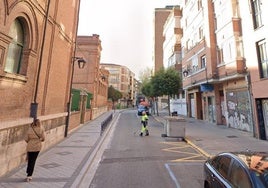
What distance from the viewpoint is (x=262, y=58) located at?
43.3 feet

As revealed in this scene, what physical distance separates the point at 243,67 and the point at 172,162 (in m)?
10.7

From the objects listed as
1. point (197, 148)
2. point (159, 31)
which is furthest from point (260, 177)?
point (159, 31)

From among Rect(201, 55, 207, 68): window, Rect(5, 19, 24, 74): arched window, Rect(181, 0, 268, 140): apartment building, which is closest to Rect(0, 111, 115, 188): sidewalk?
Rect(5, 19, 24, 74): arched window

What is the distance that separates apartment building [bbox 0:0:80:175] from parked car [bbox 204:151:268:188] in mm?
5924

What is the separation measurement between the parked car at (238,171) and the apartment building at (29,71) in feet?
19.4

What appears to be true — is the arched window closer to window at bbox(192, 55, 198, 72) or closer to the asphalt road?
the asphalt road

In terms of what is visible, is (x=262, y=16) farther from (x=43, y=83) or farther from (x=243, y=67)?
(x=43, y=83)

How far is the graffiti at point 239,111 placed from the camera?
15.9m

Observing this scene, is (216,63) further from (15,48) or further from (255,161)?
(255,161)

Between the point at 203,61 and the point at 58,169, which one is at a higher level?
the point at 203,61

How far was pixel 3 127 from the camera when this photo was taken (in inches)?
257

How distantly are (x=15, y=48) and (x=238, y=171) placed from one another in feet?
26.0

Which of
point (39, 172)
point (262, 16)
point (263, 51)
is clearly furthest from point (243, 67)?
point (39, 172)

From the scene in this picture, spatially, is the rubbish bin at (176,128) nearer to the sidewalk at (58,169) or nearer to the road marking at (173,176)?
the sidewalk at (58,169)
